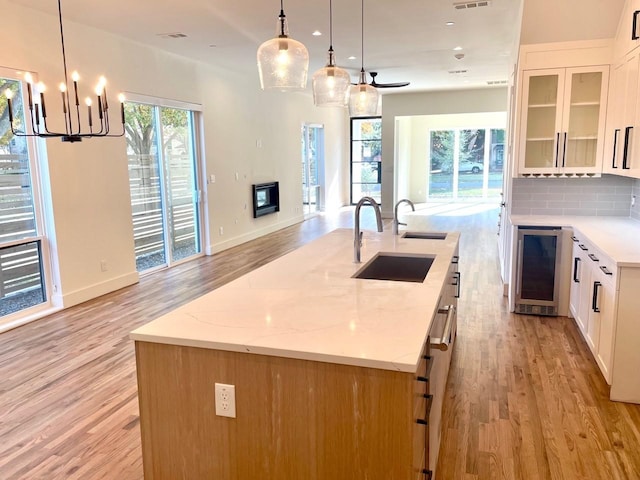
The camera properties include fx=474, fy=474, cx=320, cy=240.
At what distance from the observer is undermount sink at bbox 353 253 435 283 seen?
9.70 ft

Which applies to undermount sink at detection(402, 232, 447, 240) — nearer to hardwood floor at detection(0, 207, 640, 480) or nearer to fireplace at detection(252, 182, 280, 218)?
hardwood floor at detection(0, 207, 640, 480)

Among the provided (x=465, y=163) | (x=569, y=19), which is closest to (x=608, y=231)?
(x=569, y=19)

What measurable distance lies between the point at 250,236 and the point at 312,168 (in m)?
3.92

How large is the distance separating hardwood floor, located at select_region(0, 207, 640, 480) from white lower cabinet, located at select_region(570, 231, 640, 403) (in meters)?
0.13

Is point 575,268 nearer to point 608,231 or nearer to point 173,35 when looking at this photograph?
point 608,231

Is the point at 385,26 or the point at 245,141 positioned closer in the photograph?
the point at 385,26

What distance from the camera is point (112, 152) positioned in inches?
214

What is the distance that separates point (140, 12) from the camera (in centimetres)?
459

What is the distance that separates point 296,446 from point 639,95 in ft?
11.1

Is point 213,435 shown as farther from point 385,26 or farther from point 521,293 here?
point 385,26

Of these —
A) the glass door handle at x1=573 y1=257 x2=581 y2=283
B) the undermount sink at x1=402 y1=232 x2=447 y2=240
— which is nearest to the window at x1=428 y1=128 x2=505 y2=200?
the glass door handle at x1=573 y1=257 x2=581 y2=283

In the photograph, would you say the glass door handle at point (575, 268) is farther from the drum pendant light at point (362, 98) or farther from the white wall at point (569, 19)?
the drum pendant light at point (362, 98)

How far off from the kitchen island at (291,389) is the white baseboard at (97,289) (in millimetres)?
3697

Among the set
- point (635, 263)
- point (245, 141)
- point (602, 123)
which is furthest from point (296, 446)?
point (245, 141)
